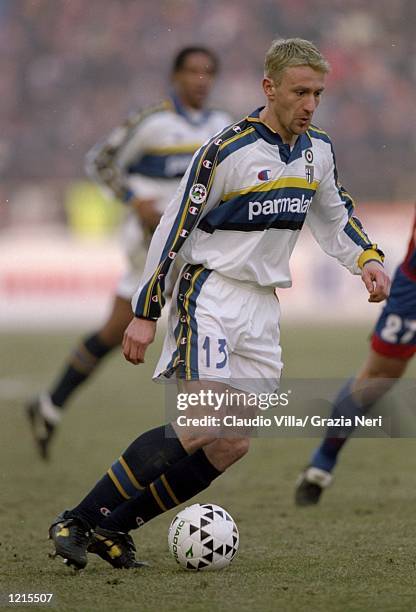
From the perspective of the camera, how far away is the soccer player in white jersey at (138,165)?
6656 mm

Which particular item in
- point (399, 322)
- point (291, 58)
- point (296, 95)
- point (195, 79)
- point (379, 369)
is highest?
point (195, 79)

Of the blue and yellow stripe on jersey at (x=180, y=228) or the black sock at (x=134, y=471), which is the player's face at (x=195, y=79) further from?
the black sock at (x=134, y=471)

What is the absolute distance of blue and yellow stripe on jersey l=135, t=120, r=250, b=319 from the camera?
3.74m

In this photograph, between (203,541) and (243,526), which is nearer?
(203,541)

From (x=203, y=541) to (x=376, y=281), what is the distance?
1.09 meters

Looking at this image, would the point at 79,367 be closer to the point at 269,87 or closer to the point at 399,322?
the point at 399,322

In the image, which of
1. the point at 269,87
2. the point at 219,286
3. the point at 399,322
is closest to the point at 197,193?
the point at 219,286

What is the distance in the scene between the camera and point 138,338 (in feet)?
12.2

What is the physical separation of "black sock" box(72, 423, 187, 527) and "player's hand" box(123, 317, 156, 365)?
0.29 metres

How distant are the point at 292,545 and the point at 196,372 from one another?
3.22 ft

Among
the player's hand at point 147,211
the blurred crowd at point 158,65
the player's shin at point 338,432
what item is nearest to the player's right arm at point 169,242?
the player's shin at point 338,432

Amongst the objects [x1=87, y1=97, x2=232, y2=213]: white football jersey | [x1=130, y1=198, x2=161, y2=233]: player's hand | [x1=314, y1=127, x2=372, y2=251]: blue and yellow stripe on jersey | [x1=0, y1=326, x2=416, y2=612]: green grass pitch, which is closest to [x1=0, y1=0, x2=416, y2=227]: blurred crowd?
[x1=0, y1=326, x2=416, y2=612]: green grass pitch

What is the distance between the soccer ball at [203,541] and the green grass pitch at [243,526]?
0.06 m

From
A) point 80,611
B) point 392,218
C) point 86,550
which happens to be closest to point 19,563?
point 86,550
